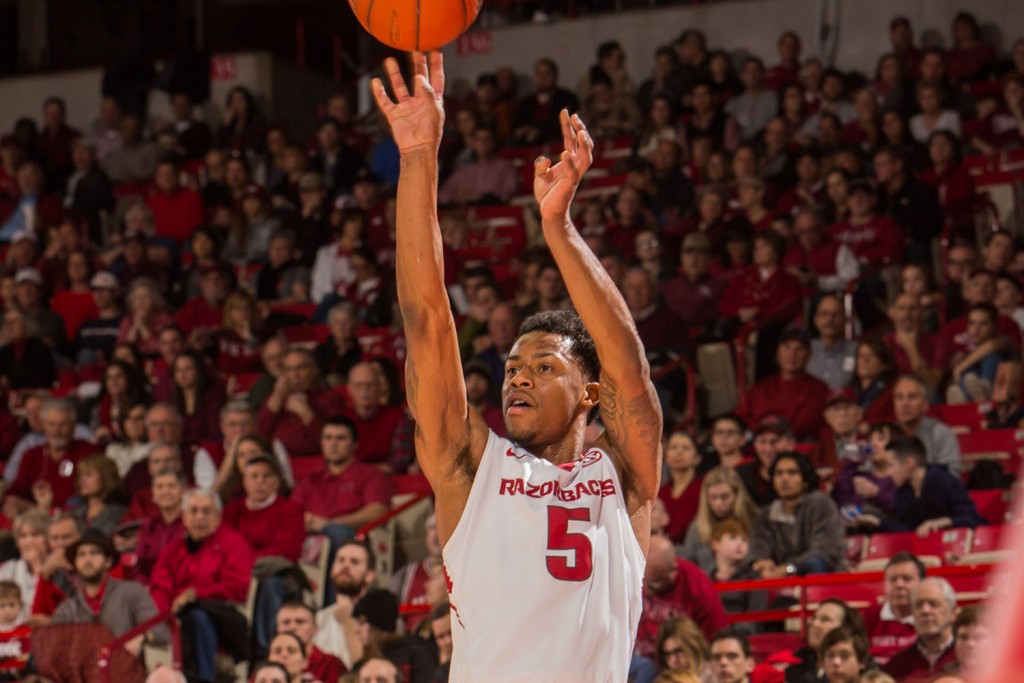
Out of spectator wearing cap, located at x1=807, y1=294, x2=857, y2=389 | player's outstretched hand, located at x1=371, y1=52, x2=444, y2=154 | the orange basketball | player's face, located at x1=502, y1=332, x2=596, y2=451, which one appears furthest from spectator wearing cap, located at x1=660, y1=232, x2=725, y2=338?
player's outstretched hand, located at x1=371, y1=52, x2=444, y2=154

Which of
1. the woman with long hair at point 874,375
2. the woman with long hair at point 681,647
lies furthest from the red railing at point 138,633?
the woman with long hair at point 874,375

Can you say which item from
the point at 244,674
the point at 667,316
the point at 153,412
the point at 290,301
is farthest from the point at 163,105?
the point at 244,674

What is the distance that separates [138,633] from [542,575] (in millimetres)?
4954

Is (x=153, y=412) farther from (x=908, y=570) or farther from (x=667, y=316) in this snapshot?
(x=908, y=570)

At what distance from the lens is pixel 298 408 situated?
36.4 ft

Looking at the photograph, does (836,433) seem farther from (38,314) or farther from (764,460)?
(38,314)

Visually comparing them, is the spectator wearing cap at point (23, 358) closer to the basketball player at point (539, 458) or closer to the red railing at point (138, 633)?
the red railing at point (138, 633)

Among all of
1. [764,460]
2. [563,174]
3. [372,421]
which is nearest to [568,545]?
[563,174]

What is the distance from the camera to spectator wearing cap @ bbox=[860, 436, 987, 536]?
28.2 ft

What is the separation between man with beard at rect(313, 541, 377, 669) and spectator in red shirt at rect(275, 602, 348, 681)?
139 mm

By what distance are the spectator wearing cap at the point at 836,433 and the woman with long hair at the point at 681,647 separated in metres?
2.31

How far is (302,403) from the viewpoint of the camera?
11086mm

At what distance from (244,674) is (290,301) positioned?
5712 mm

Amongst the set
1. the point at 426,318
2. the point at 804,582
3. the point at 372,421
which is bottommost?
the point at 804,582
